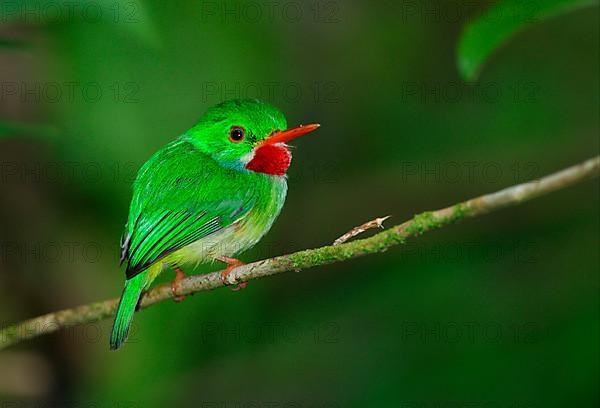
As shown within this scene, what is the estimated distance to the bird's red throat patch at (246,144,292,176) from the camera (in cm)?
294

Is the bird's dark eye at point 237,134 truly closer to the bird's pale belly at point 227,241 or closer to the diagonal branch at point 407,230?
the bird's pale belly at point 227,241

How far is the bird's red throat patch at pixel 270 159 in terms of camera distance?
9.66 ft

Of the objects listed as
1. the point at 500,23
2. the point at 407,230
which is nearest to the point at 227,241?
the point at 407,230

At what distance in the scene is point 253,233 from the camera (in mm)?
2949

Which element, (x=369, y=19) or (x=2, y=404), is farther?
(x=369, y=19)

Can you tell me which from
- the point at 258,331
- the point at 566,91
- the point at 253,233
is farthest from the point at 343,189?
the point at 253,233

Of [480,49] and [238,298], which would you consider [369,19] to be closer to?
[238,298]

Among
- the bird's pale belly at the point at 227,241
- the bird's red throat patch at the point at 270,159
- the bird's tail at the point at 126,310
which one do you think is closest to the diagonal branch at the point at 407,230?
the bird's tail at the point at 126,310

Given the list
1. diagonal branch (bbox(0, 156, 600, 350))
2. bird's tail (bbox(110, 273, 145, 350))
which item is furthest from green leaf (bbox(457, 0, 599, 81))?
bird's tail (bbox(110, 273, 145, 350))

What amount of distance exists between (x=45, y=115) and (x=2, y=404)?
4.53 ft

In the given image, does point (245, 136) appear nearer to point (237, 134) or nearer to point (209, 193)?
point (237, 134)

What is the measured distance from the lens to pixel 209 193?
287 cm

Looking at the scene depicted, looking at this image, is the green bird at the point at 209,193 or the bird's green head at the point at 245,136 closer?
the green bird at the point at 209,193

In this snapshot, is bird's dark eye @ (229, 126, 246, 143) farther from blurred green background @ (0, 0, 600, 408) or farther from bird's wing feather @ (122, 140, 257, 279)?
blurred green background @ (0, 0, 600, 408)
